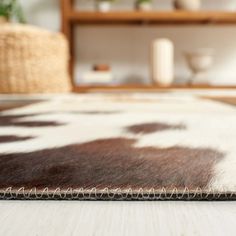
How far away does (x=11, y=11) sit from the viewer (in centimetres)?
255

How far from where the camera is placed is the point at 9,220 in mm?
286

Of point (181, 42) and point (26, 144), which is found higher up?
point (181, 42)

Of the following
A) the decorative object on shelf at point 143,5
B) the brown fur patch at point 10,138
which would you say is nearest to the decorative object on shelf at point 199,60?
the decorative object on shelf at point 143,5

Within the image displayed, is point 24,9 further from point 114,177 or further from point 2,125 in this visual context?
point 114,177

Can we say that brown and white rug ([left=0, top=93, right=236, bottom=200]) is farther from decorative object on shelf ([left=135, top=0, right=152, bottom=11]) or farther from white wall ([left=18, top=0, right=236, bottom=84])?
white wall ([left=18, top=0, right=236, bottom=84])

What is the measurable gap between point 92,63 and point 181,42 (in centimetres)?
68

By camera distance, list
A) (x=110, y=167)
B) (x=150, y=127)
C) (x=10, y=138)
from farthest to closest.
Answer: (x=150, y=127), (x=10, y=138), (x=110, y=167)

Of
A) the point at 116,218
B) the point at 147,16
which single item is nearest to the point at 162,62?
the point at 147,16

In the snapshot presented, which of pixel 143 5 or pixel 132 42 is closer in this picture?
pixel 143 5

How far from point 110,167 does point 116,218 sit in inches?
4.2

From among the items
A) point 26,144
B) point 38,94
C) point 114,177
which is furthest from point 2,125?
point 38,94

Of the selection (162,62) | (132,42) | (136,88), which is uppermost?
(132,42)

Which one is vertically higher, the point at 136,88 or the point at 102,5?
the point at 102,5

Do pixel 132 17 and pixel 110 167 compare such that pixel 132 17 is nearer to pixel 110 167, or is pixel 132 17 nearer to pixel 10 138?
pixel 10 138
